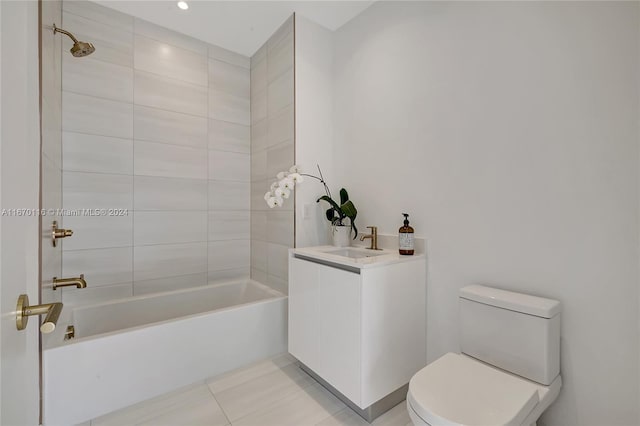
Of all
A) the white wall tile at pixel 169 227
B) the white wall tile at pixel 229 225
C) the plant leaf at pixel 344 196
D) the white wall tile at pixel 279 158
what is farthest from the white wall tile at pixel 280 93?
the white wall tile at pixel 169 227

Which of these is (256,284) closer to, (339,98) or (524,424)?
(339,98)

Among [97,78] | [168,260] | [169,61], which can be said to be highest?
[169,61]

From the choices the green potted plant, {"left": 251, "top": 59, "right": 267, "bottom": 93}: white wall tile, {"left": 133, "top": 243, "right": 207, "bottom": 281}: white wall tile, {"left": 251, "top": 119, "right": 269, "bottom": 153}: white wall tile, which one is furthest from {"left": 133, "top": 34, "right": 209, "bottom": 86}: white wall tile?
{"left": 133, "top": 243, "right": 207, "bottom": 281}: white wall tile

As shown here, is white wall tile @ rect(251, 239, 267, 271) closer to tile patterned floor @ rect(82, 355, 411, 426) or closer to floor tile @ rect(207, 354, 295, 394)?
floor tile @ rect(207, 354, 295, 394)

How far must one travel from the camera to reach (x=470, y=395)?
39.8 inches

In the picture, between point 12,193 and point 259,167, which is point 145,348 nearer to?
point 12,193

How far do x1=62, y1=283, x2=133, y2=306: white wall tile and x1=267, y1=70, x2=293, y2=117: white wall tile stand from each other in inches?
71.8

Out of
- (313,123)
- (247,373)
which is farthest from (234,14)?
(247,373)

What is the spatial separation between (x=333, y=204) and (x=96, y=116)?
184 cm

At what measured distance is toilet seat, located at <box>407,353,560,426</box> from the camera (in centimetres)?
91

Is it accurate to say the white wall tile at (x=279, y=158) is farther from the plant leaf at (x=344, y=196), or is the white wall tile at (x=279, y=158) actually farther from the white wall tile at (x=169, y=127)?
the white wall tile at (x=169, y=127)

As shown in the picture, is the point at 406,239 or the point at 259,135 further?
the point at 259,135

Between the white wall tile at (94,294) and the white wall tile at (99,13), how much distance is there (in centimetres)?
194

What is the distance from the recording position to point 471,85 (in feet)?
4.83
